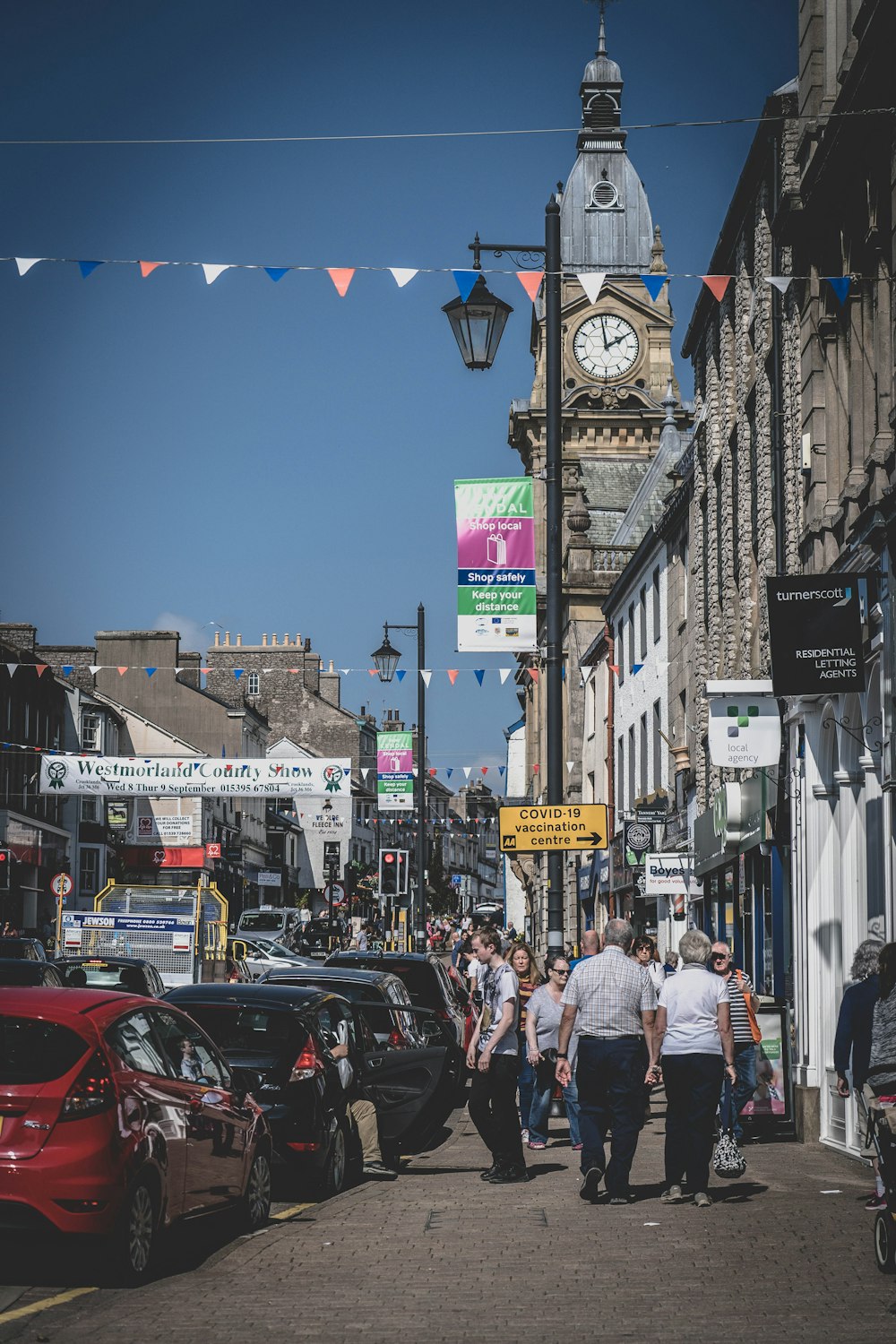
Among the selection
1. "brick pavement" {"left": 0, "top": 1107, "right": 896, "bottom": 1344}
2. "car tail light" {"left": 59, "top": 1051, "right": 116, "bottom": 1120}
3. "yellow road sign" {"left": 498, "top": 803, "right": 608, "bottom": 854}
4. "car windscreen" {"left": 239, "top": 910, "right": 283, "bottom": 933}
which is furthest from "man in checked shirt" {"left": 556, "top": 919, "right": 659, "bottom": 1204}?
"car windscreen" {"left": 239, "top": 910, "right": 283, "bottom": 933}

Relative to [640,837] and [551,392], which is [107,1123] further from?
[640,837]

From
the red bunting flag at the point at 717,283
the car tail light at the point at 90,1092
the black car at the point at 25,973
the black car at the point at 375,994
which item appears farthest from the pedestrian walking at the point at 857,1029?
the black car at the point at 25,973

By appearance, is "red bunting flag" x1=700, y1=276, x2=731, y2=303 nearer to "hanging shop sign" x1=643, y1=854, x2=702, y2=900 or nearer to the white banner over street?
"hanging shop sign" x1=643, y1=854, x2=702, y2=900

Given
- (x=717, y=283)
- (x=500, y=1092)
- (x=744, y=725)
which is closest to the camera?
(x=500, y=1092)

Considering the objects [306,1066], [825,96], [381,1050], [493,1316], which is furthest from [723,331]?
[493,1316]

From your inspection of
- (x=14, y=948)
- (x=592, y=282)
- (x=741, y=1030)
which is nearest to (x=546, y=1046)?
(x=741, y=1030)

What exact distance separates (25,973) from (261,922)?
41796mm

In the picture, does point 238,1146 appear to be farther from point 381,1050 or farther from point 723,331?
point 723,331

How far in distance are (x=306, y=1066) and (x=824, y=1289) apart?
4646 mm

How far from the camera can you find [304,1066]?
12.3 meters

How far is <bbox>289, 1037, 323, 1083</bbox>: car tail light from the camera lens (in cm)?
1223

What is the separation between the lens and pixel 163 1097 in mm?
9117

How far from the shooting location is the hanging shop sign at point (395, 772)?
43.3 metres

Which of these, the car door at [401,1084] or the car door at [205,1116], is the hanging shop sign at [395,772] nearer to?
the car door at [401,1084]
